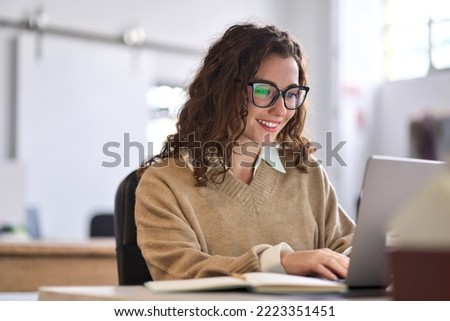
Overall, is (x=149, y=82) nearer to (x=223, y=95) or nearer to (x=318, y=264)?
(x=223, y=95)

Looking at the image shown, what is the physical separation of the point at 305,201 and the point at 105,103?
4666 millimetres

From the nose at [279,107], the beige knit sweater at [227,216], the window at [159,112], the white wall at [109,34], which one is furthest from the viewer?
the window at [159,112]

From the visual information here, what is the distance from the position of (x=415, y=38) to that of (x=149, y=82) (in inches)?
102

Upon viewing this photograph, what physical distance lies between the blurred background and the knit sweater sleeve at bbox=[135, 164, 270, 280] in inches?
131

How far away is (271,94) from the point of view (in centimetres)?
186

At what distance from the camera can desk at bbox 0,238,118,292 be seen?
10.7 feet

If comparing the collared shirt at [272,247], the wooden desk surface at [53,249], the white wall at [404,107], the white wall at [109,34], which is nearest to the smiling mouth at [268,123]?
the collared shirt at [272,247]

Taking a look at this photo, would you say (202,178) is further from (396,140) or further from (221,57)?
(396,140)

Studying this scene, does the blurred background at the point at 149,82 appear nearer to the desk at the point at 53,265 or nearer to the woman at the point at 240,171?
the desk at the point at 53,265

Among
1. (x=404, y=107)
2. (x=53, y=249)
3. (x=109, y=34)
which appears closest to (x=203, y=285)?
(x=53, y=249)

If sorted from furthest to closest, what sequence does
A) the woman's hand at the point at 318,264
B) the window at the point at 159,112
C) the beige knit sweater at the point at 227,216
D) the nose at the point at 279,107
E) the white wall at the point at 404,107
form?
1. the white wall at the point at 404,107
2. the window at the point at 159,112
3. the nose at the point at 279,107
4. the beige knit sweater at the point at 227,216
5. the woman's hand at the point at 318,264

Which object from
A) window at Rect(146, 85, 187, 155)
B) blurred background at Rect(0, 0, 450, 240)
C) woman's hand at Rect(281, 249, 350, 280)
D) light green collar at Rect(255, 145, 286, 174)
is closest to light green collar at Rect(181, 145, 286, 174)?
light green collar at Rect(255, 145, 286, 174)

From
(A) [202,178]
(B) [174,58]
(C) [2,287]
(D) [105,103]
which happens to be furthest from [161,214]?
(B) [174,58]

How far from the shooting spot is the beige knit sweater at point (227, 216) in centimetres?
170
